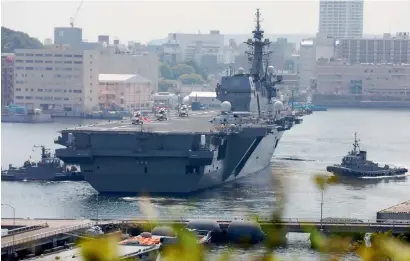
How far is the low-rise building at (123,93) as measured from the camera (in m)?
73.9

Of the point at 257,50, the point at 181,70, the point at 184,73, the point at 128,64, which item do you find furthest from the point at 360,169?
the point at 181,70

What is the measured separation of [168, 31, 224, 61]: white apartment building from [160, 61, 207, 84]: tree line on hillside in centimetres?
1171

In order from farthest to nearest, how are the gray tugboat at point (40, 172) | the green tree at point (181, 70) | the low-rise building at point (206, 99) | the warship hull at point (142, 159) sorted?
the green tree at point (181, 70) < the low-rise building at point (206, 99) < the gray tugboat at point (40, 172) < the warship hull at point (142, 159)

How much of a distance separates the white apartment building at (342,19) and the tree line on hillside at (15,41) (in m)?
49.8

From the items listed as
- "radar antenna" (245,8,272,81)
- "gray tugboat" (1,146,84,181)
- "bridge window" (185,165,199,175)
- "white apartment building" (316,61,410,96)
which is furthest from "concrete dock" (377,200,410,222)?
"white apartment building" (316,61,410,96)

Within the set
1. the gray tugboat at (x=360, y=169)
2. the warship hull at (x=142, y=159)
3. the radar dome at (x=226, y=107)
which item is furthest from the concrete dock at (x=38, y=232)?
the gray tugboat at (x=360, y=169)

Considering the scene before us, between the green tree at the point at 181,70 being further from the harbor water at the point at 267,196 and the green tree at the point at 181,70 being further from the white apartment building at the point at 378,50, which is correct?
the harbor water at the point at 267,196

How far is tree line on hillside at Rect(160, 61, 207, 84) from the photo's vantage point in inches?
3610

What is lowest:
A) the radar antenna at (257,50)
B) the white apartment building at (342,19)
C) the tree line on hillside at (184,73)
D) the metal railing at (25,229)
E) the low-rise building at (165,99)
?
the metal railing at (25,229)

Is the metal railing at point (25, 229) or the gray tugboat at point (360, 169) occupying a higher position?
the metal railing at point (25, 229)

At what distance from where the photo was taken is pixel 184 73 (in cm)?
9588

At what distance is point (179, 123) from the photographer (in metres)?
32.7

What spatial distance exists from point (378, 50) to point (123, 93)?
103ft

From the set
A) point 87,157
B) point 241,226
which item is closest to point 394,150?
point 87,157
